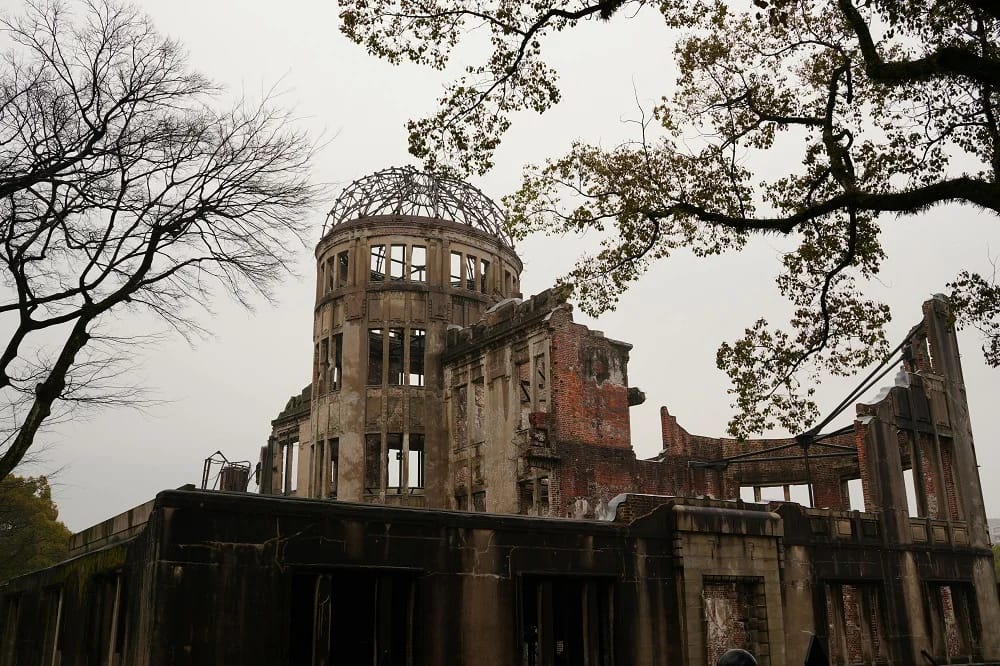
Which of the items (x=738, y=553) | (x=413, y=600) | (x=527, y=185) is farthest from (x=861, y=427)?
(x=413, y=600)

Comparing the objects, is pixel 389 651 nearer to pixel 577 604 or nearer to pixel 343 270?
pixel 577 604

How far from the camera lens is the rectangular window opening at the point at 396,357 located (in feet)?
110

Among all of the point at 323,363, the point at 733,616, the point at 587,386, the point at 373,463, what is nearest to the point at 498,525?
the point at 733,616

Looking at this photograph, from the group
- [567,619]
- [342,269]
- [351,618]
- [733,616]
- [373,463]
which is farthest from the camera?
[342,269]

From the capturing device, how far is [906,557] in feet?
70.2

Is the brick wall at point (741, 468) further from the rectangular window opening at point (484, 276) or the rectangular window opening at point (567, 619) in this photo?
the rectangular window opening at point (567, 619)

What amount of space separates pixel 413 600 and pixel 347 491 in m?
18.8

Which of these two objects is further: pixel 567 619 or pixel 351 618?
pixel 567 619

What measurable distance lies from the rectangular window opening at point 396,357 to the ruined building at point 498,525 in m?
0.16

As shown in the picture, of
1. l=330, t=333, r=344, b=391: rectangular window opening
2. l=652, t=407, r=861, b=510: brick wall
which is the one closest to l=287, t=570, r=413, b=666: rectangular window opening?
l=652, t=407, r=861, b=510: brick wall

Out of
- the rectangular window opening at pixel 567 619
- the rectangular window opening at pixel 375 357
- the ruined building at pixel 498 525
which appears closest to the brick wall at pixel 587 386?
the ruined building at pixel 498 525

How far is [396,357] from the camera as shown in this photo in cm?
3478

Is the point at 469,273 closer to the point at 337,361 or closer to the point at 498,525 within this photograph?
the point at 337,361

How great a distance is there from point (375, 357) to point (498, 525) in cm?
2142
